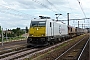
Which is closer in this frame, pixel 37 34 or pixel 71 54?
pixel 71 54

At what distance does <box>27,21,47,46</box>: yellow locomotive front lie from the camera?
2570 cm

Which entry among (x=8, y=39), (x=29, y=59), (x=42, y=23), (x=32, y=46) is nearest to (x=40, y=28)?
(x=42, y=23)

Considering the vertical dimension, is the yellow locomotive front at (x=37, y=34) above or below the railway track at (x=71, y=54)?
above

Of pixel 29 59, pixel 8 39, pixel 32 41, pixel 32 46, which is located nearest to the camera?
pixel 29 59

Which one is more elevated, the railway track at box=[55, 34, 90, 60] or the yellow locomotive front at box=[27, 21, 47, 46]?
the yellow locomotive front at box=[27, 21, 47, 46]

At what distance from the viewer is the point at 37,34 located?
26.1 m

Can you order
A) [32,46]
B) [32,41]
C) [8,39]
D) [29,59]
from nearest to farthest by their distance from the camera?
[29,59] → [32,41] → [32,46] → [8,39]

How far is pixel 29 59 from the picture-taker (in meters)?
15.7

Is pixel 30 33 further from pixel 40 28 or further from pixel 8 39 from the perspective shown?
pixel 8 39

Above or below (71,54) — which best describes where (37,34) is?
above

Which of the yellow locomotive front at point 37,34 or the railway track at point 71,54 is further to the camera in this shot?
the yellow locomotive front at point 37,34

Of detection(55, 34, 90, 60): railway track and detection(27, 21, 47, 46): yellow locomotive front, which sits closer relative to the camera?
detection(55, 34, 90, 60): railway track

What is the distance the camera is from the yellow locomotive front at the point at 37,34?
25.7m

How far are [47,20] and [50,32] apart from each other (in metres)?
2.01
